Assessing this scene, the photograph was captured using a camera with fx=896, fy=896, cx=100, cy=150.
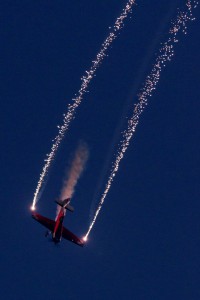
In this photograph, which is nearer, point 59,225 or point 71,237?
point 59,225

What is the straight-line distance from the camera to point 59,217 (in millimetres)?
99625

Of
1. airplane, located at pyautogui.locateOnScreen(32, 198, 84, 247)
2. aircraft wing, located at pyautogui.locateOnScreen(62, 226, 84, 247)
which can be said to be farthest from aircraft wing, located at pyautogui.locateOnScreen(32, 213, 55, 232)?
aircraft wing, located at pyautogui.locateOnScreen(62, 226, 84, 247)

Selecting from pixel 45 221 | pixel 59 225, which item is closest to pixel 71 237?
pixel 45 221

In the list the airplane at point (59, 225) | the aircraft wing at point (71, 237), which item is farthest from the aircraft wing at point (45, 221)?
the aircraft wing at point (71, 237)

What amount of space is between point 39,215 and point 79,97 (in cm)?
1857

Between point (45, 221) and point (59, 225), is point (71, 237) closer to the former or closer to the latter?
point (45, 221)

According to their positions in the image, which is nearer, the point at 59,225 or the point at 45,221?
the point at 59,225

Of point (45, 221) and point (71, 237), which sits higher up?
point (45, 221)

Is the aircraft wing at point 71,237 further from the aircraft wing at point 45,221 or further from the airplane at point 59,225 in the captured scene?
the aircraft wing at point 45,221

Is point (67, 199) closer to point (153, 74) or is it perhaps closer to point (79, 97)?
point (79, 97)

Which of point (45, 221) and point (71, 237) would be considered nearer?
point (45, 221)

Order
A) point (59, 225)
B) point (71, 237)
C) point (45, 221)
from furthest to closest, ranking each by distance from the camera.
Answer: point (71, 237)
point (45, 221)
point (59, 225)

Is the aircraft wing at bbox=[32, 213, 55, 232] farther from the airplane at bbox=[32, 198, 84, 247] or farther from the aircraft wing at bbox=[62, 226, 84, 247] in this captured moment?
the aircraft wing at bbox=[62, 226, 84, 247]

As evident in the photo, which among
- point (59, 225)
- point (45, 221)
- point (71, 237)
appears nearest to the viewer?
point (59, 225)
